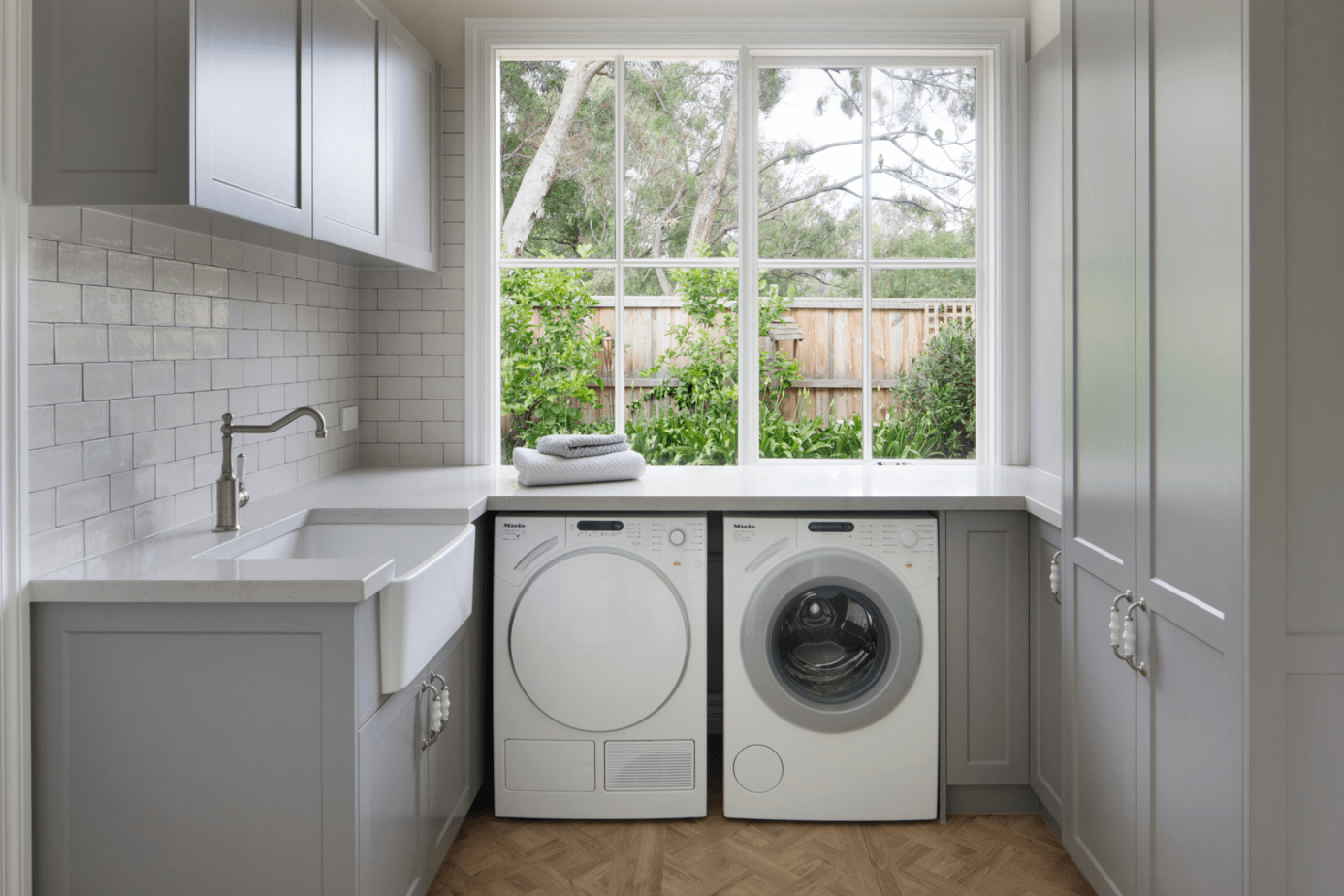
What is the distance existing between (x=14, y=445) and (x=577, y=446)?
4.87 ft

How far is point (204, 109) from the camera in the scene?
5.45 ft

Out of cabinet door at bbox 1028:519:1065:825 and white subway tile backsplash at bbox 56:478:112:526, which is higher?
white subway tile backsplash at bbox 56:478:112:526

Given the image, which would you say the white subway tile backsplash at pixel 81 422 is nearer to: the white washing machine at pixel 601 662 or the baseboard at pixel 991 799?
the white washing machine at pixel 601 662

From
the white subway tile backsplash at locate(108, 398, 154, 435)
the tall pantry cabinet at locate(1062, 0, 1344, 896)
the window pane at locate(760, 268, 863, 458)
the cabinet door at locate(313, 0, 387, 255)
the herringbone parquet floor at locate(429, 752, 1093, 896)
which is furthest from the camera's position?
the window pane at locate(760, 268, 863, 458)

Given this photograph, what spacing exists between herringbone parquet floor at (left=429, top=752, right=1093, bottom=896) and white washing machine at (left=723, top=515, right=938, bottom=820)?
0.29 feet

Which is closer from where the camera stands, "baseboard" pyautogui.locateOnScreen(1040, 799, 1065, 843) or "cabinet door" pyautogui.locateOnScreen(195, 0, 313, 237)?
"cabinet door" pyautogui.locateOnScreen(195, 0, 313, 237)

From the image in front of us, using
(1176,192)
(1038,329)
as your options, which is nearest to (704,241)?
(1038,329)

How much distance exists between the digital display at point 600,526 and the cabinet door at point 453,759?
0.41 metres

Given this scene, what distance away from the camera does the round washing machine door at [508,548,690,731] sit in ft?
8.47

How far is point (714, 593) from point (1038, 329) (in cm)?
143

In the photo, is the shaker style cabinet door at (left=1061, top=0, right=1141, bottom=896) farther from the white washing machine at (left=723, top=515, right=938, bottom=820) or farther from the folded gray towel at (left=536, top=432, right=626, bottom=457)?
the folded gray towel at (left=536, top=432, right=626, bottom=457)

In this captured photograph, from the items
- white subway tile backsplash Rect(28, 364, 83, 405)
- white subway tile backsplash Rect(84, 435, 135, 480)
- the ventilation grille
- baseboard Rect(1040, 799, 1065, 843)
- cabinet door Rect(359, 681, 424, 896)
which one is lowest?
baseboard Rect(1040, 799, 1065, 843)

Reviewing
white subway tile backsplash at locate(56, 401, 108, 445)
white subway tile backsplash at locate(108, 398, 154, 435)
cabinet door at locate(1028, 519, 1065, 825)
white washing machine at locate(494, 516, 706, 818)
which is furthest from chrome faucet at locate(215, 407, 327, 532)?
cabinet door at locate(1028, 519, 1065, 825)

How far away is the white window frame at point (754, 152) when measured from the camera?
3219 mm
